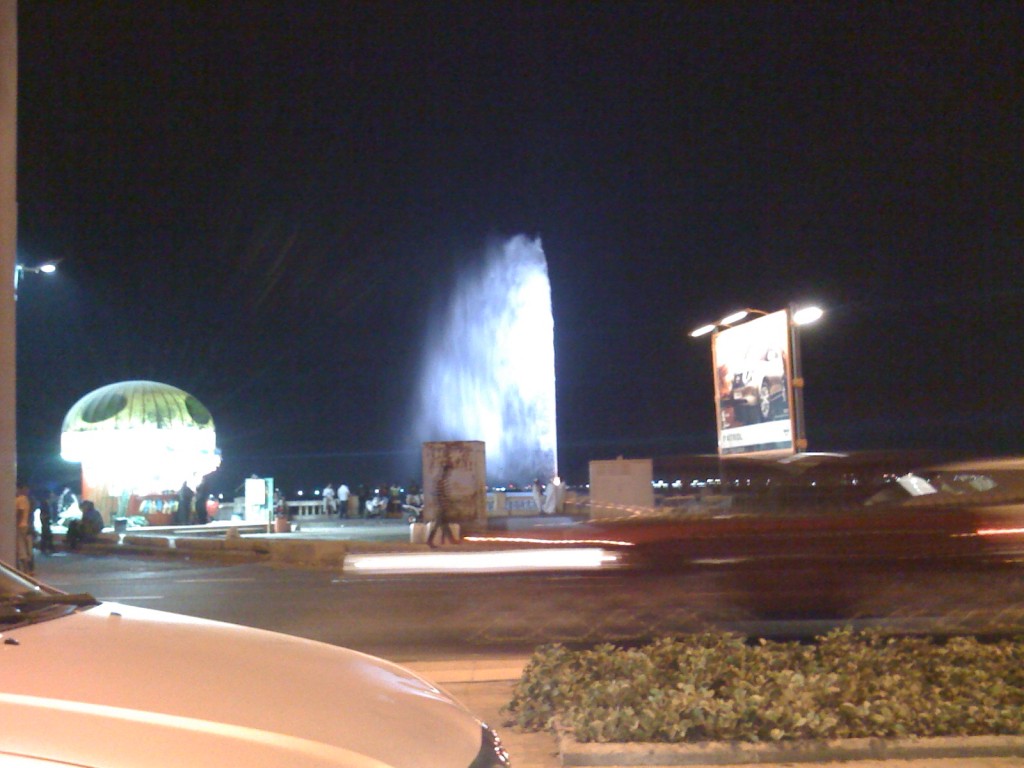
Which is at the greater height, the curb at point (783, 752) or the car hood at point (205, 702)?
the car hood at point (205, 702)

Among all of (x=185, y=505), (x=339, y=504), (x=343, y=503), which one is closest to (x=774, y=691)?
(x=185, y=505)

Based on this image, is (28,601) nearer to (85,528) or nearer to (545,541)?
(545,541)

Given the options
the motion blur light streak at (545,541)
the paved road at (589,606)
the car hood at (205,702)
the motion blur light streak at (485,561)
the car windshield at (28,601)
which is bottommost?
the paved road at (589,606)

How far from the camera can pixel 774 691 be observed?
6090 mm

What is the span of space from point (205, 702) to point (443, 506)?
2056 centimetres

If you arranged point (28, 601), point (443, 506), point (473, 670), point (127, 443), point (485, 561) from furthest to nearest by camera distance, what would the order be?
1. point (127, 443)
2. point (443, 506)
3. point (485, 561)
4. point (473, 670)
5. point (28, 601)

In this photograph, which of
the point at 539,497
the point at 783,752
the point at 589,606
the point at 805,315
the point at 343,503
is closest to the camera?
the point at 783,752

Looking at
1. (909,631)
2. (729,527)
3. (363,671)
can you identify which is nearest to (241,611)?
(729,527)

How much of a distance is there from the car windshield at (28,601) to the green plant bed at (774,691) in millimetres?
3116

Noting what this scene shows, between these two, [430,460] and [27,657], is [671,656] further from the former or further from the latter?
[430,460]

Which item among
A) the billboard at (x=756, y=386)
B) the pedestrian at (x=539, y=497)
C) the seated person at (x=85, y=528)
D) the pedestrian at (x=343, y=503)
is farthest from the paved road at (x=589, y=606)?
the pedestrian at (x=343, y=503)

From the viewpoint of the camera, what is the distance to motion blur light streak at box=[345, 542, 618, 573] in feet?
30.6

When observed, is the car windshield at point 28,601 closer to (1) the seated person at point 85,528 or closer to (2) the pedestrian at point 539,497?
(1) the seated person at point 85,528

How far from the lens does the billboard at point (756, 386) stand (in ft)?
60.1
